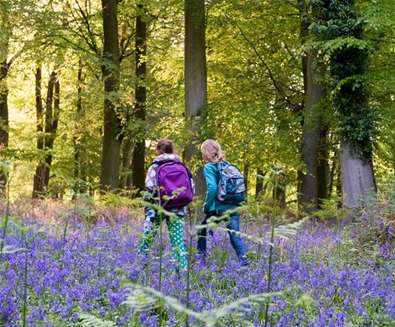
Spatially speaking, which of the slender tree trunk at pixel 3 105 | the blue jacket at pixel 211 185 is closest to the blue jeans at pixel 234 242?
the blue jacket at pixel 211 185

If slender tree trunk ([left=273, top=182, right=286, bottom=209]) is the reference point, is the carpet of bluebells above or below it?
below

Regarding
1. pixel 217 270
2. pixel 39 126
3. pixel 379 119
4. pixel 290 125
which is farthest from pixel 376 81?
pixel 39 126

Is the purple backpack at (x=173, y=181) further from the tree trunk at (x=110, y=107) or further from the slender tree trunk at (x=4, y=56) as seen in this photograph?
the tree trunk at (x=110, y=107)

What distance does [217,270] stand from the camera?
749 centimetres

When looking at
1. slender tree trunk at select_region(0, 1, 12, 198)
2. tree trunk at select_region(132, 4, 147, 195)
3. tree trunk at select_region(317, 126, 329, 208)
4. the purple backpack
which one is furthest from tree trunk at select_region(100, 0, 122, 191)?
the purple backpack

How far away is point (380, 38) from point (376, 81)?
4.83 ft

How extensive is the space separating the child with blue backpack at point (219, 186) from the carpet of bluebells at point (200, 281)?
11.6 inches

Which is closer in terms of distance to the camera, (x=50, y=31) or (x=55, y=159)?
(x=50, y=31)

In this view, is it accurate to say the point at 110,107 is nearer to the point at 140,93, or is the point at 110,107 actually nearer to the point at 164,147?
the point at 140,93

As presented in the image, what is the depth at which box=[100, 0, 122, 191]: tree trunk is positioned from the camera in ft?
62.1

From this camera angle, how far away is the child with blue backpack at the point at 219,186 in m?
8.35

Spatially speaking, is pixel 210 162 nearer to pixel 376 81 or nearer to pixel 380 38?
pixel 376 81

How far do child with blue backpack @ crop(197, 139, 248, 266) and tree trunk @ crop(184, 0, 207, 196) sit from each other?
830 centimetres

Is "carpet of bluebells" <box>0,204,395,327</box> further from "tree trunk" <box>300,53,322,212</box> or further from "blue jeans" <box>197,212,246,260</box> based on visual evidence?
"tree trunk" <box>300,53,322,212</box>
